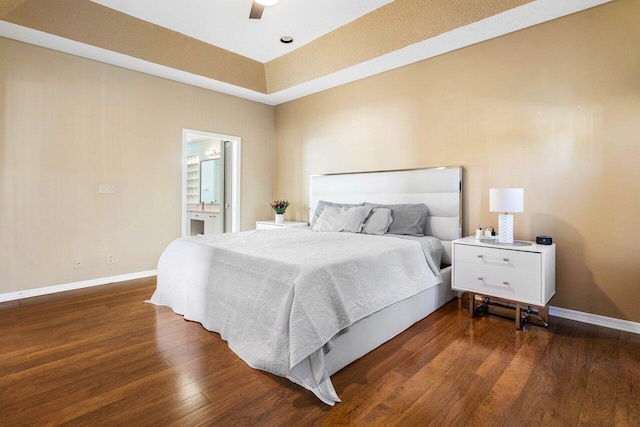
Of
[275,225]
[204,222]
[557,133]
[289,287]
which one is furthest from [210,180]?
[557,133]

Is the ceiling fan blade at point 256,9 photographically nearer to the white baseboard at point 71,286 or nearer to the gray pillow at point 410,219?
the gray pillow at point 410,219

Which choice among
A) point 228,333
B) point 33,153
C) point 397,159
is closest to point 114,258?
point 33,153

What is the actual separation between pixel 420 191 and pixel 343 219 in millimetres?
957

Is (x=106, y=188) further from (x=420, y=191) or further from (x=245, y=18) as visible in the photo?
(x=420, y=191)

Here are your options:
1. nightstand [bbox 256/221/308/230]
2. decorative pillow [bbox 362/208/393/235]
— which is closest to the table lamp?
decorative pillow [bbox 362/208/393/235]

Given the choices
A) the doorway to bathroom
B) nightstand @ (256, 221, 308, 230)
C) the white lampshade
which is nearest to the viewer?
the white lampshade

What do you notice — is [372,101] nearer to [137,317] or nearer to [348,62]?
[348,62]

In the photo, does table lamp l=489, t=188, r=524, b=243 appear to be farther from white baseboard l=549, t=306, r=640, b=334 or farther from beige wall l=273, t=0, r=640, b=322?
white baseboard l=549, t=306, r=640, b=334

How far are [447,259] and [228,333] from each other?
92.4 inches

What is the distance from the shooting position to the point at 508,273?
8.82 feet

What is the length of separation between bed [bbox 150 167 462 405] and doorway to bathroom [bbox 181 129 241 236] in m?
2.09

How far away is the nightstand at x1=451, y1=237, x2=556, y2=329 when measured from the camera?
2.56 metres

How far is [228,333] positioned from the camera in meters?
2.32

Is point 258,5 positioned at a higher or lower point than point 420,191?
higher
